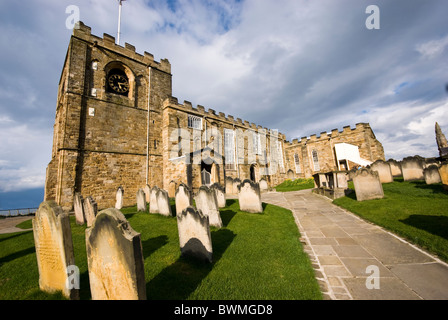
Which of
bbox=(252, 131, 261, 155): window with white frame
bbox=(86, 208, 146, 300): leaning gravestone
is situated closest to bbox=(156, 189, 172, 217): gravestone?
bbox=(86, 208, 146, 300): leaning gravestone

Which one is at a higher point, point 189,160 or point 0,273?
point 189,160

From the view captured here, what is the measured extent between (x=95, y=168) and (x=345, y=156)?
26.7 meters

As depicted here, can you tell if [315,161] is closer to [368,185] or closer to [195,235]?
[368,185]

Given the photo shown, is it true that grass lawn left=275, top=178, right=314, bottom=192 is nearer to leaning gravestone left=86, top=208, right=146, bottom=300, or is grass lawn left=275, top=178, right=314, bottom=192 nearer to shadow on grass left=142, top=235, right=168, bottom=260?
shadow on grass left=142, top=235, right=168, bottom=260

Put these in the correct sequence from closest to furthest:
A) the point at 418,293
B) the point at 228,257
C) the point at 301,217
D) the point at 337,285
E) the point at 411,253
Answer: the point at 418,293 < the point at 337,285 < the point at 411,253 < the point at 228,257 < the point at 301,217

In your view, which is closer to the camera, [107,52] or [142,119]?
[107,52]

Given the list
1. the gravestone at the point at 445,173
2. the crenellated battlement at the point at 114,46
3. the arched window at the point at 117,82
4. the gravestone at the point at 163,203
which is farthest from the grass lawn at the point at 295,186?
the arched window at the point at 117,82

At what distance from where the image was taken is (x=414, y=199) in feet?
22.4

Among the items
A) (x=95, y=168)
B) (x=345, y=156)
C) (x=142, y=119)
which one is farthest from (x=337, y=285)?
(x=345, y=156)

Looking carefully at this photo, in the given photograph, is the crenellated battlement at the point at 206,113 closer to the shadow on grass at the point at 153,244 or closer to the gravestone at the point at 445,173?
the shadow on grass at the point at 153,244

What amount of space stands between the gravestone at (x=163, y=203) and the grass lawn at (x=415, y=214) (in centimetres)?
758

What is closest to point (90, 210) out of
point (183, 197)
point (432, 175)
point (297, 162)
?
point (183, 197)

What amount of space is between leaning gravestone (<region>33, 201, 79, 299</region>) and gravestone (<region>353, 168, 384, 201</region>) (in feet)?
33.0

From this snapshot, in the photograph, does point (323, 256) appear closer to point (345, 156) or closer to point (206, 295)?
point (206, 295)
